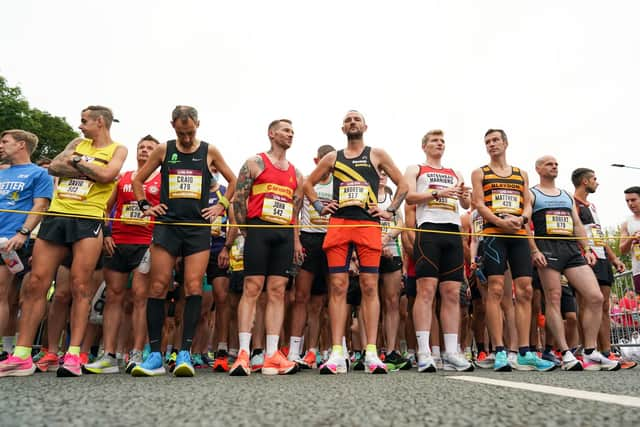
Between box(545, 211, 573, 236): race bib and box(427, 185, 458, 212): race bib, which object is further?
box(545, 211, 573, 236): race bib

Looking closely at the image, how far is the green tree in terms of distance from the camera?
86.6 feet

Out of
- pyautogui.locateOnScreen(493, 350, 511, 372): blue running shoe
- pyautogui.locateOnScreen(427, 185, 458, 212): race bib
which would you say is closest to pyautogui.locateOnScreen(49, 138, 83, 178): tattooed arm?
pyautogui.locateOnScreen(427, 185, 458, 212): race bib

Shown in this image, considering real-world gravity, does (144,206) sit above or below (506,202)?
below

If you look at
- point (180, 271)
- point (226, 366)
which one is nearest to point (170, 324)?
point (180, 271)

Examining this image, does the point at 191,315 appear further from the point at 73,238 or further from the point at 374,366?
the point at 374,366

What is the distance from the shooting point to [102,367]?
442 centimetres

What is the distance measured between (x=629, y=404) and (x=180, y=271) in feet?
16.9

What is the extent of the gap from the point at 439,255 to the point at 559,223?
172cm

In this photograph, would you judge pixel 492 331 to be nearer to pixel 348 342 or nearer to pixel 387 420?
pixel 348 342

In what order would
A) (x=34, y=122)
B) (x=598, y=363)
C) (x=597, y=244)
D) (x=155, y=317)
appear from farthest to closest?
(x=34, y=122)
(x=597, y=244)
(x=598, y=363)
(x=155, y=317)

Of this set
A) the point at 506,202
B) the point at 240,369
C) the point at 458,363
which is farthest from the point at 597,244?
the point at 240,369

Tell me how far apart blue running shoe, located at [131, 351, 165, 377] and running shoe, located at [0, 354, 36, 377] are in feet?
2.86

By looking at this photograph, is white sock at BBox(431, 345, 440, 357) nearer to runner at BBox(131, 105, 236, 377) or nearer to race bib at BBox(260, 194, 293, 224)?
race bib at BBox(260, 194, 293, 224)

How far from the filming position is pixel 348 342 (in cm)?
794
